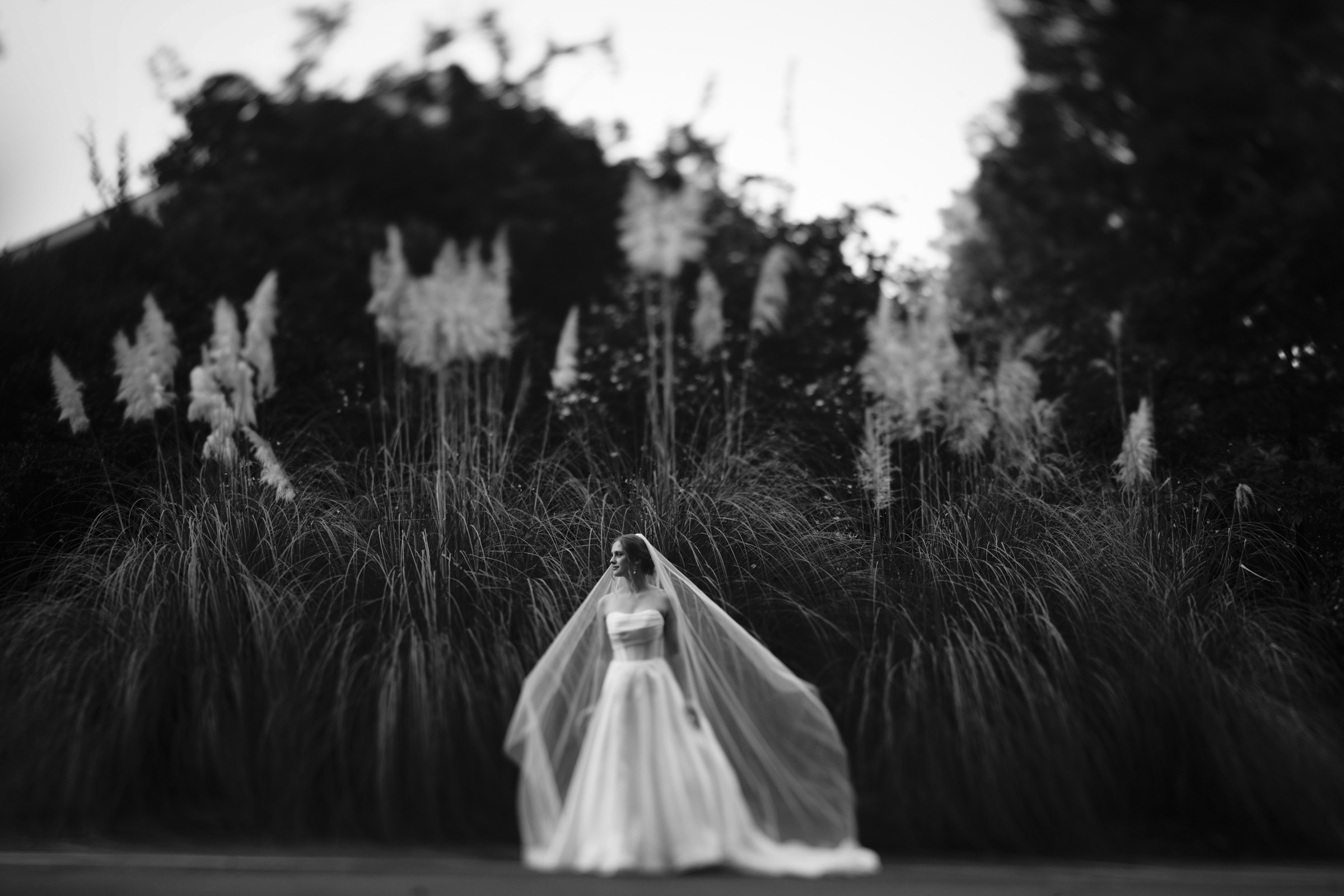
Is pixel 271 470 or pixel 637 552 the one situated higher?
pixel 271 470

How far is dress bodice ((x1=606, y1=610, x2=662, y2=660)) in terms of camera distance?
527 cm

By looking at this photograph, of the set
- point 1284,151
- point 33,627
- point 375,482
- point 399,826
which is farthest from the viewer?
point 1284,151

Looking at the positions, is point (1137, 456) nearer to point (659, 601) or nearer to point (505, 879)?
point (659, 601)

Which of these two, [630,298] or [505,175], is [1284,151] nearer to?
[630,298]

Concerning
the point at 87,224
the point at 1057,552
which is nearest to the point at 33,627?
the point at 1057,552

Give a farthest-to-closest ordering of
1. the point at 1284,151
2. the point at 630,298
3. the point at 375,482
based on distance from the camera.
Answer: the point at 630,298 → the point at 1284,151 → the point at 375,482

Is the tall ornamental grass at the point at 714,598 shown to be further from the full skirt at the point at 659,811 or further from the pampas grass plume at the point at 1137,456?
the full skirt at the point at 659,811

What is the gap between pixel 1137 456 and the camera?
6.82 meters

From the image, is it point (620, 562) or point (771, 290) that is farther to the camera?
point (771, 290)

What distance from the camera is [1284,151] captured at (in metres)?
7.98

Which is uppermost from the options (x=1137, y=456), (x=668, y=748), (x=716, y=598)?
(x=1137, y=456)

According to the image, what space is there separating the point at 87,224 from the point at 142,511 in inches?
→ 289

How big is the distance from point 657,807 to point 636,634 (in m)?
0.86

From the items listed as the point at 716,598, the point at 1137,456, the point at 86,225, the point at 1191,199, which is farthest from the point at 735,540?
the point at 86,225
